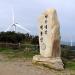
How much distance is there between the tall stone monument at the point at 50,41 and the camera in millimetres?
17156

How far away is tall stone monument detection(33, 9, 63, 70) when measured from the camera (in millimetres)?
17156

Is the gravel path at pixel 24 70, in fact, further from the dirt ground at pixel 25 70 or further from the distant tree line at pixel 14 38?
the distant tree line at pixel 14 38

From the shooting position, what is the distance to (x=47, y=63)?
54.8 ft

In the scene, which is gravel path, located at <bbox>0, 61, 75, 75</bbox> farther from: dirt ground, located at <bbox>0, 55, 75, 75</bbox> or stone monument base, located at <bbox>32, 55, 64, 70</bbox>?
stone monument base, located at <bbox>32, 55, 64, 70</bbox>

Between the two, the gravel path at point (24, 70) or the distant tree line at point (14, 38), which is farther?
the distant tree line at point (14, 38)

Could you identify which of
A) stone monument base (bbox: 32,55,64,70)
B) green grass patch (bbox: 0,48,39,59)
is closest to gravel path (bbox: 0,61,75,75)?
stone monument base (bbox: 32,55,64,70)

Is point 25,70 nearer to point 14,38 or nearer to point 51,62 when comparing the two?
point 51,62

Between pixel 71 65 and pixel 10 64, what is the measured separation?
3.49 metres

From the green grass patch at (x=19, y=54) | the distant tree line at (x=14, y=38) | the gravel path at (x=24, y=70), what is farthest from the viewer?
the distant tree line at (x=14, y=38)

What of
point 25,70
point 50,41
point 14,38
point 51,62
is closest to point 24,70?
point 25,70

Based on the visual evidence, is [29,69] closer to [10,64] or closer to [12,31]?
[10,64]

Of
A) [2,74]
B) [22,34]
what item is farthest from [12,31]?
[2,74]

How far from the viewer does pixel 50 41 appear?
17.5m

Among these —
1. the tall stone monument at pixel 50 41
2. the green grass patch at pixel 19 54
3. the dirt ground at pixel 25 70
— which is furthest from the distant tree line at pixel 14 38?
the dirt ground at pixel 25 70
